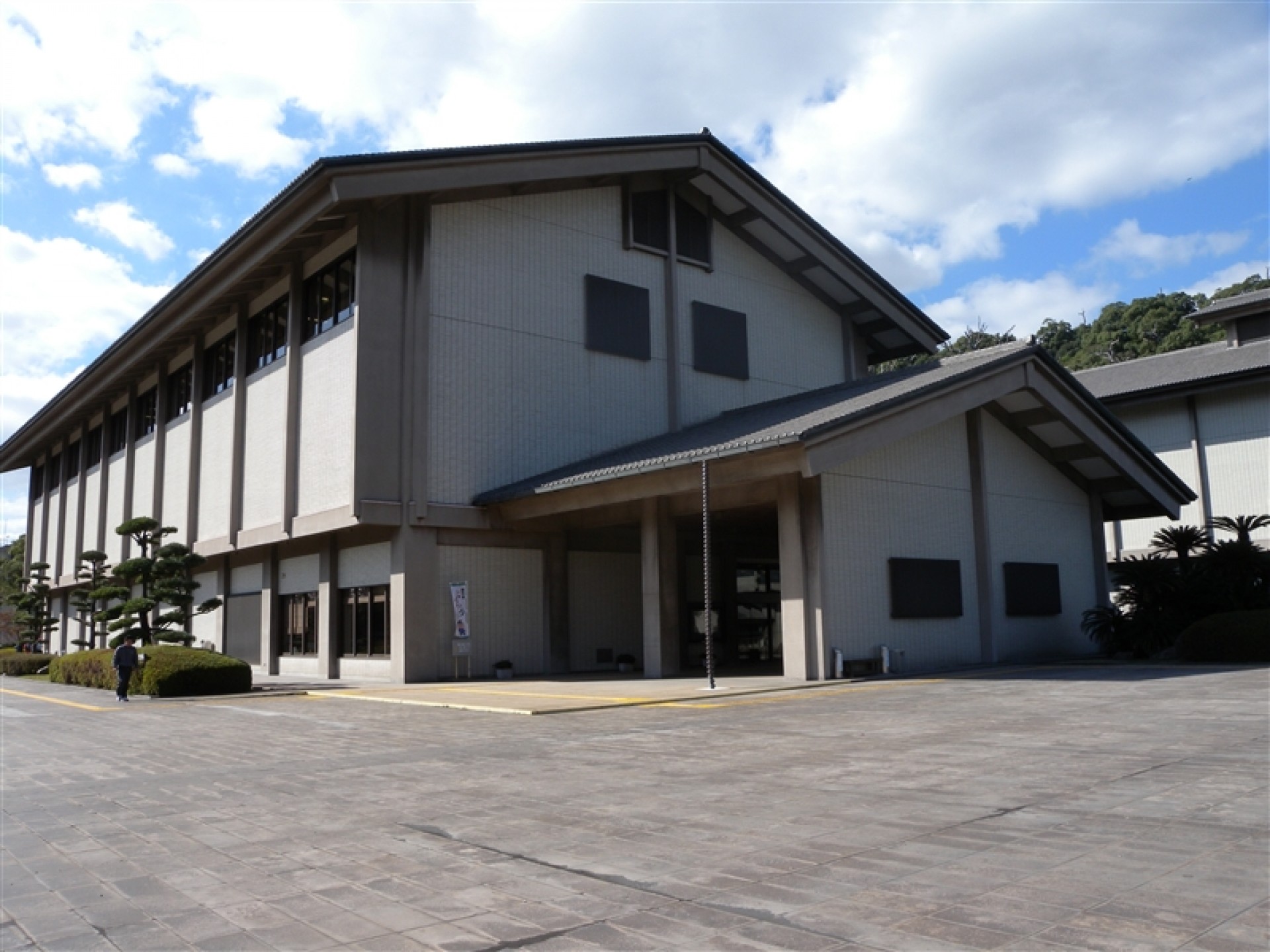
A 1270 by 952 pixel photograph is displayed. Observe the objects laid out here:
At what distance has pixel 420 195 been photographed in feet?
84.1

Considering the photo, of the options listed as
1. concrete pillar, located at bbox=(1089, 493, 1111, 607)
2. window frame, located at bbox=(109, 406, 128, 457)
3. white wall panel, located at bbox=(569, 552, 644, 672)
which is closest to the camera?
white wall panel, located at bbox=(569, 552, 644, 672)

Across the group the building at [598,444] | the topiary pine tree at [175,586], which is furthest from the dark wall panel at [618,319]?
the topiary pine tree at [175,586]

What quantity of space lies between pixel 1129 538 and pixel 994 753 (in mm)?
32992

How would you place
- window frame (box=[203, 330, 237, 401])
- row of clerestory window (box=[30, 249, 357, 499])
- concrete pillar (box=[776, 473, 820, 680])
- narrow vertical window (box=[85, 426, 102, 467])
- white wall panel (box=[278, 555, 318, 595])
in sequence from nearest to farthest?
concrete pillar (box=[776, 473, 820, 680]) → row of clerestory window (box=[30, 249, 357, 499]) → white wall panel (box=[278, 555, 318, 595]) → window frame (box=[203, 330, 237, 401]) → narrow vertical window (box=[85, 426, 102, 467])

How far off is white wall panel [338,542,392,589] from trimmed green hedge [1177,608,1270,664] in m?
18.7

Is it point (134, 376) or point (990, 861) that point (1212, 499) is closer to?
point (990, 861)

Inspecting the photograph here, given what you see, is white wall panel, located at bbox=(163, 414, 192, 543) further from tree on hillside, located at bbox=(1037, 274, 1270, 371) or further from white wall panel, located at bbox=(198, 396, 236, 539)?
tree on hillside, located at bbox=(1037, 274, 1270, 371)

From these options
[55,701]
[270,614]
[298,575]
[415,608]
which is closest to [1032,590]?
[415,608]

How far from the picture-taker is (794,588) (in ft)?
69.6

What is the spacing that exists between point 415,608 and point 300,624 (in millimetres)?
7034

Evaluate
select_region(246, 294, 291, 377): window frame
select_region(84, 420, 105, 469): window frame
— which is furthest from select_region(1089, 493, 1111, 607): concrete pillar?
select_region(84, 420, 105, 469): window frame

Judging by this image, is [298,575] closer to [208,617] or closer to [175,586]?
[175,586]

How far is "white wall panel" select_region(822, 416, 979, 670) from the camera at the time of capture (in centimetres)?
2166

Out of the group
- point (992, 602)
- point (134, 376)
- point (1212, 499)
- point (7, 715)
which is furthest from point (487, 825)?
point (134, 376)
